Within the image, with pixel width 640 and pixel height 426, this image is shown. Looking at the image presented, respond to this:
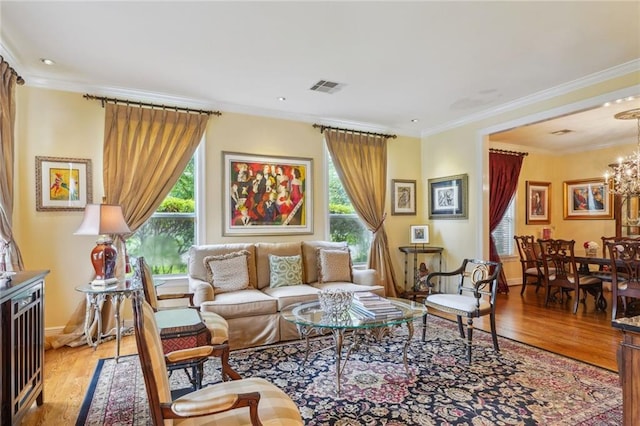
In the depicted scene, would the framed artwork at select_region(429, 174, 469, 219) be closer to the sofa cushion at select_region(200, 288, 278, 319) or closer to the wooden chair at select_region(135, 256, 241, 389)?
the sofa cushion at select_region(200, 288, 278, 319)

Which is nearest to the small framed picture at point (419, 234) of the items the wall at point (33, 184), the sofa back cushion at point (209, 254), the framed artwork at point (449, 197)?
the framed artwork at point (449, 197)

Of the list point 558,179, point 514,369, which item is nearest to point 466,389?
point 514,369

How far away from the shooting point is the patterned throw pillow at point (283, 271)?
415cm

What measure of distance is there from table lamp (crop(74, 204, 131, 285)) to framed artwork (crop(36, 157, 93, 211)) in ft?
2.22

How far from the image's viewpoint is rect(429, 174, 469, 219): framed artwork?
17.3 ft

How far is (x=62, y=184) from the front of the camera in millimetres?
3779

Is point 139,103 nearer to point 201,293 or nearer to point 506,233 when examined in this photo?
point 201,293

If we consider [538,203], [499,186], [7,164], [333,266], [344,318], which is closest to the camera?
[344,318]

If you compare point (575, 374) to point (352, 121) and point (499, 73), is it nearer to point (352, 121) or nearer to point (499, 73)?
point (499, 73)

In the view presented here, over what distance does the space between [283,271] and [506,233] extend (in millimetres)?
4971

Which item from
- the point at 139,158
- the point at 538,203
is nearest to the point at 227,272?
the point at 139,158

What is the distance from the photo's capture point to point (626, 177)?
5168 mm

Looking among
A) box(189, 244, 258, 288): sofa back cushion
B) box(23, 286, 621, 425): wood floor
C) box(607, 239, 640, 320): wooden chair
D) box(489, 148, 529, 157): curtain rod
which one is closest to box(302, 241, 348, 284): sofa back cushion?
box(189, 244, 258, 288): sofa back cushion

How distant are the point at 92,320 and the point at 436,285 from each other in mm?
4801
